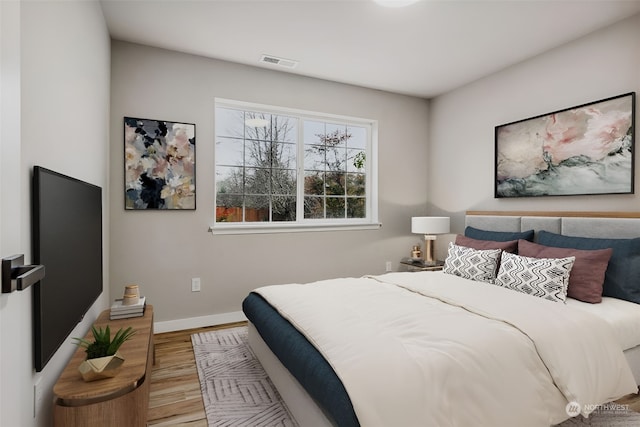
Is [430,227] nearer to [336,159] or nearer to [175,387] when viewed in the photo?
[336,159]

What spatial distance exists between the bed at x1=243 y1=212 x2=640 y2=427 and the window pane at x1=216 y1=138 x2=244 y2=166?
1591 millimetres

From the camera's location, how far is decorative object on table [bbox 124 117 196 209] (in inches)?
121

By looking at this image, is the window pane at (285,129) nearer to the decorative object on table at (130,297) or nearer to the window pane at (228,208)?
the window pane at (228,208)

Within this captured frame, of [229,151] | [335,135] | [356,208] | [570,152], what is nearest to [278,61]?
[229,151]

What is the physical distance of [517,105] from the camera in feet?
11.4

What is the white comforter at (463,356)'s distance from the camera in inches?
53.1

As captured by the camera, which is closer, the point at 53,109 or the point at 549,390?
the point at 53,109

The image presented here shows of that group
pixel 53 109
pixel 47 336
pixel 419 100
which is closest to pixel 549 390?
pixel 47 336

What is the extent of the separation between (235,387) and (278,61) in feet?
9.56

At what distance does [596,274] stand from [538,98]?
178 cm

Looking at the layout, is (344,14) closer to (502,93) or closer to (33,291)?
(502,93)

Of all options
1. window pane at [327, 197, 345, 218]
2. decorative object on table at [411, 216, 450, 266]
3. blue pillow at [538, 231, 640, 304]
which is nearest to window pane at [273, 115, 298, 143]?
window pane at [327, 197, 345, 218]

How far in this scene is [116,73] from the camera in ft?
9.96

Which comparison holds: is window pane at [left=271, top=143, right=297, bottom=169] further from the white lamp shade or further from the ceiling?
the white lamp shade
